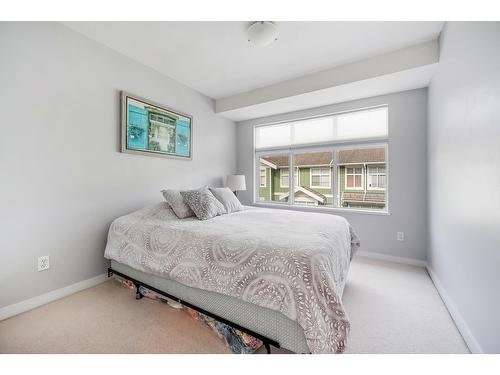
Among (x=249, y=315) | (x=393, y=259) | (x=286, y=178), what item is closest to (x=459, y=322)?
(x=393, y=259)

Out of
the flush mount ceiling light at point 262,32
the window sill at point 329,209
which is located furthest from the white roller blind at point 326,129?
the flush mount ceiling light at point 262,32

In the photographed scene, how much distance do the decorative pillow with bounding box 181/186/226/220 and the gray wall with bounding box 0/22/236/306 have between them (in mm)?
722

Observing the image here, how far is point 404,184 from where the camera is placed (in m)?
2.84

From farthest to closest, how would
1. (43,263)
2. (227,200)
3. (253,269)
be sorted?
(227,200), (43,263), (253,269)

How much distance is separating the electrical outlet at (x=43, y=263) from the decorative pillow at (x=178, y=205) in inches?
44.1

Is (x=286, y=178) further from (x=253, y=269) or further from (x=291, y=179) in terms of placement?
(x=253, y=269)

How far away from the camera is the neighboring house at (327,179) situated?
3.14 metres

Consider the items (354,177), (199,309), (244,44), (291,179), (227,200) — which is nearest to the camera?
(199,309)

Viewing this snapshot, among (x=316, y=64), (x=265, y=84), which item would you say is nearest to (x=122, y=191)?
(x=265, y=84)

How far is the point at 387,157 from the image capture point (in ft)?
9.78

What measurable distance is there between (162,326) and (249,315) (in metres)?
0.72

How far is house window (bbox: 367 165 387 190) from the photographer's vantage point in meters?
3.09

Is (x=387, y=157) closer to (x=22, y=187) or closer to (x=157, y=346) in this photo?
(x=157, y=346)

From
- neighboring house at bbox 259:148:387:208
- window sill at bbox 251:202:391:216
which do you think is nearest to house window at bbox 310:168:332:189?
neighboring house at bbox 259:148:387:208
